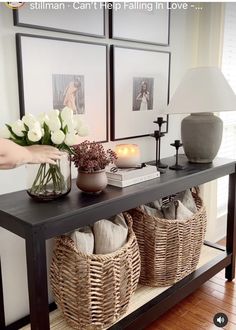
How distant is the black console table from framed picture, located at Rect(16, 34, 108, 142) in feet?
1.45

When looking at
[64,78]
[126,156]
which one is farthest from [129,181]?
[64,78]

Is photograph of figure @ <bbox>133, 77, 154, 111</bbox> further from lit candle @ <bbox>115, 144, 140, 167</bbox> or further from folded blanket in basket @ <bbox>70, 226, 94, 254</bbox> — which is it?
folded blanket in basket @ <bbox>70, 226, 94, 254</bbox>

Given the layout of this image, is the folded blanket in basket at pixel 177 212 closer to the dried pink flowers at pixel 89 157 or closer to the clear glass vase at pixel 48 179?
the dried pink flowers at pixel 89 157

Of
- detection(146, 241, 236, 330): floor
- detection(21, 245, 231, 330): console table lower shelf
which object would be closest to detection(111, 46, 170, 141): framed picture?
detection(21, 245, 231, 330): console table lower shelf

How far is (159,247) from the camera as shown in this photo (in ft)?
6.14

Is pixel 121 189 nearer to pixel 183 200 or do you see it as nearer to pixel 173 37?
pixel 183 200

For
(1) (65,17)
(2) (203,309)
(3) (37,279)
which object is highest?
(1) (65,17)

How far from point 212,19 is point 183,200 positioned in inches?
52.2

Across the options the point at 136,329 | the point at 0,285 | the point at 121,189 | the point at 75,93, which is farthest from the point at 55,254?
the point at 75,93

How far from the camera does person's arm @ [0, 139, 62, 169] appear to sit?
1104mm

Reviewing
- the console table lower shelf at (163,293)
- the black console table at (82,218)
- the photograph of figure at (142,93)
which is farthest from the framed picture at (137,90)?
the console table lower shelf at (163,293)

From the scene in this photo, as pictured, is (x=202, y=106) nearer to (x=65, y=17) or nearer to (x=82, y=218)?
(x=65, y=17)

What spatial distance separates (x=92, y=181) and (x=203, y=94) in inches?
34.5

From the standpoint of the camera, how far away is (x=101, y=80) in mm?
1900
